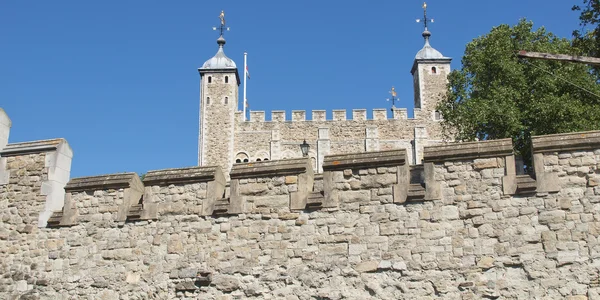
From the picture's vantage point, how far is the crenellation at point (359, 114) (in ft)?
175

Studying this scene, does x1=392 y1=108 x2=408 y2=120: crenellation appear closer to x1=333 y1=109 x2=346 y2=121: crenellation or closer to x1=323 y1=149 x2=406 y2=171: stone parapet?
x1=333 y1=109 x2=346 y2=121: crenellation

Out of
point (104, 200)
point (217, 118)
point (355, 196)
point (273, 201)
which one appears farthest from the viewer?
point (217, 118)

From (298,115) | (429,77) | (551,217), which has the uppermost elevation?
(429,77)

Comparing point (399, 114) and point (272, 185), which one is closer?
point (272, 185)

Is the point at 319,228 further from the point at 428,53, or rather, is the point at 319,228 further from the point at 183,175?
the point at 428,53

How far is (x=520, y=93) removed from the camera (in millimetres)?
20531

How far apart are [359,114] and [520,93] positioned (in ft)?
108

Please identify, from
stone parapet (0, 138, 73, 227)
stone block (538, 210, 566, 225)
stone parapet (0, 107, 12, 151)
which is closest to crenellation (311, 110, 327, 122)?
stone parapet (0, 107, 12, 151)

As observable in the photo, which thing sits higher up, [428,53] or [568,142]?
[428,53]

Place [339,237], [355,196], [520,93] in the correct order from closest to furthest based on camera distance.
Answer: [339,237] → [355,196] → [520,93]

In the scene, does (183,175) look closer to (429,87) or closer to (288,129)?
(288,129)

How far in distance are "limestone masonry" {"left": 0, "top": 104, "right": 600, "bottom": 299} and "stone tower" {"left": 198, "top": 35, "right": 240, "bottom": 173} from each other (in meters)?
41.0

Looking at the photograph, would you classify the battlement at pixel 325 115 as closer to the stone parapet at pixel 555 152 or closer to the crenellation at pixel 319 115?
the crenellation at pixel 319 115

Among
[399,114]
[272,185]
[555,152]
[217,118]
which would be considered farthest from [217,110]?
[555,152]
